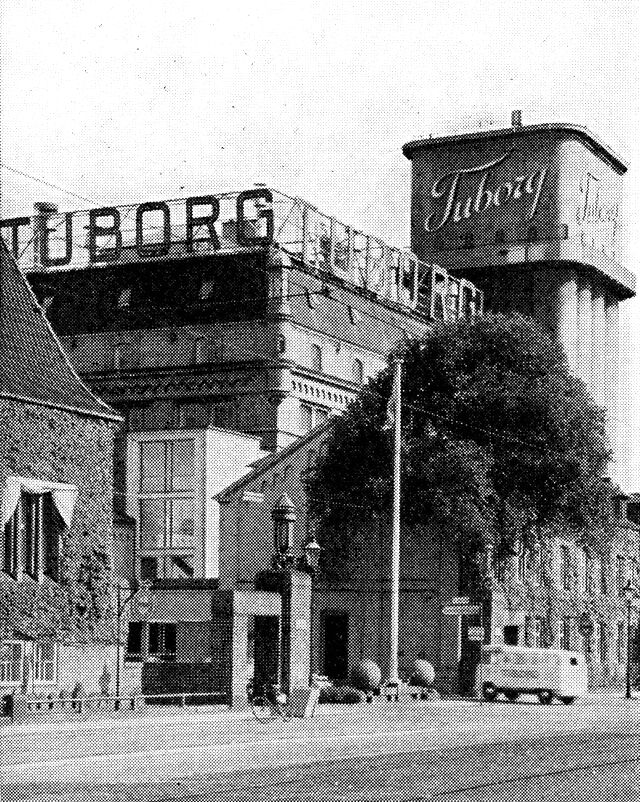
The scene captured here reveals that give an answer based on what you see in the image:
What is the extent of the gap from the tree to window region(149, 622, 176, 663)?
25.8 ft

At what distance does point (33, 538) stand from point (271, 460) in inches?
1132

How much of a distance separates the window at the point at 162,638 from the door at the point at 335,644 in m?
6.75

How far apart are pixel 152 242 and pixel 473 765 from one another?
6889 centimetres

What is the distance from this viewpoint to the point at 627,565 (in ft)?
304

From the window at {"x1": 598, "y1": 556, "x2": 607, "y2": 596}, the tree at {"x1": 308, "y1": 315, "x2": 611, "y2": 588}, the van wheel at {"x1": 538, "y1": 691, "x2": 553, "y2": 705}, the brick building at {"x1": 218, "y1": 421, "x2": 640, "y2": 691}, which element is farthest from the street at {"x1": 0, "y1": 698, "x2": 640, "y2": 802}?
the window at {"x1": 598, "y1": 556, "x2": 607, "y2": 596}

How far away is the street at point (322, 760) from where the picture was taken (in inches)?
1086

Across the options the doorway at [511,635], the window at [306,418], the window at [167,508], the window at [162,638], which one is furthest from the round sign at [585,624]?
the window at [162,638]

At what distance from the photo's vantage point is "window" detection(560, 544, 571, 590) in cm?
8350

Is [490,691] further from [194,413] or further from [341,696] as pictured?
[194,413]

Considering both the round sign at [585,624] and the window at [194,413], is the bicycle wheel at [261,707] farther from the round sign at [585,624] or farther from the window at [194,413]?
the window at [194,413]

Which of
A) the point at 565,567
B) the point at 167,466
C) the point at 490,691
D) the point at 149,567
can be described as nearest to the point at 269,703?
the point at 490,691

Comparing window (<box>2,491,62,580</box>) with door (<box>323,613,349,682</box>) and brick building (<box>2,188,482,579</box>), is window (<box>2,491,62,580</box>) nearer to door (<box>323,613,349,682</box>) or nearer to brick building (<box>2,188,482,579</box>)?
door (<box>323,613,349,682</box>)

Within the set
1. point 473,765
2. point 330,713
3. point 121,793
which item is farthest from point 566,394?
point 121,793

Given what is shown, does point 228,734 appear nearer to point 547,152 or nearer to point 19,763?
point 19,763
